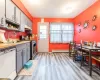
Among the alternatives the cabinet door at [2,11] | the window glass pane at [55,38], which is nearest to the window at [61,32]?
the window glass pane at [55,38]

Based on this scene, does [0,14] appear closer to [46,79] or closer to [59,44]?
[46,79]

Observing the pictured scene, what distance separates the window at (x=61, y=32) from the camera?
7.89 m

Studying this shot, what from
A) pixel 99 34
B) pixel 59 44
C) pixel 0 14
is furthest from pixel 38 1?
pixel 59 44

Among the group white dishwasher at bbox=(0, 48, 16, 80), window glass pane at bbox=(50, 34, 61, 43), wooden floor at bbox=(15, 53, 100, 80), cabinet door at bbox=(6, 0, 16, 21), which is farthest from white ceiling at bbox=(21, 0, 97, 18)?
white dishwasher at bbox=(0, 48, 16, 80)

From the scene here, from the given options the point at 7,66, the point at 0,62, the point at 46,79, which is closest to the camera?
the point at 0,62

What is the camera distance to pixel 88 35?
514 centimetres

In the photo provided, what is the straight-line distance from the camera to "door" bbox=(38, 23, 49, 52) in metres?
7.83

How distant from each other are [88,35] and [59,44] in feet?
9.99

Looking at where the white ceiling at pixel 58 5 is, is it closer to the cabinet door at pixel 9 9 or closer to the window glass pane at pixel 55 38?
the cabinet door at pixel 9 9

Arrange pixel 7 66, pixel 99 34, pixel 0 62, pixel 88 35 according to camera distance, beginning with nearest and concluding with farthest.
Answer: pixel 0 62, pixel 7 66, pixel 99 34, pixel 88 35

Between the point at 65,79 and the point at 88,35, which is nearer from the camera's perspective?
the point at 65,79

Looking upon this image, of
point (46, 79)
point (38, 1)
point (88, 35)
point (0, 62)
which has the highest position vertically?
point (38, 1)

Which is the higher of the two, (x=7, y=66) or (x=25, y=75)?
(x=7, y=66)

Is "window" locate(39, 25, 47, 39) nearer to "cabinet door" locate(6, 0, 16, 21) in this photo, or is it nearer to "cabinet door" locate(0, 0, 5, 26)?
"cabinet door" locate(6, 0, 16, 21)
